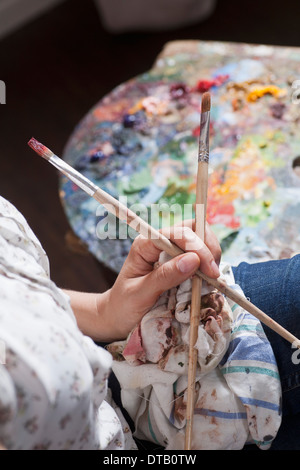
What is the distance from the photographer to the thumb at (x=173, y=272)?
0.67 meters

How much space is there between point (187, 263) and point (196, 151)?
Result: 468mm

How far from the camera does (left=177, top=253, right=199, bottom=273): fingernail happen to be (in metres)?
0.67

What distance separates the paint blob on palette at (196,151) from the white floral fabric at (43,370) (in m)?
0.42

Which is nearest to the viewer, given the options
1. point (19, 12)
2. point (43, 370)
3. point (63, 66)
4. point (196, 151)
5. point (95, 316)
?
point (43, 370)

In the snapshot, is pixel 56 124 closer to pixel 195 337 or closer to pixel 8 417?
pixel 195 337

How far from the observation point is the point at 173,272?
677mm

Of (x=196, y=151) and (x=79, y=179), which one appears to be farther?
(x=196, y=151)

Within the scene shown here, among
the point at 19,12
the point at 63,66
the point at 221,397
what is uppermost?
the point at 19,12

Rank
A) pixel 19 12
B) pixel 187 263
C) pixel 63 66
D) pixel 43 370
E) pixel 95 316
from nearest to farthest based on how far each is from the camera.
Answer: pixel 43 370 → pixel 187 263 → pixel 95 316 → pixel 63 66 → pixel 19 12

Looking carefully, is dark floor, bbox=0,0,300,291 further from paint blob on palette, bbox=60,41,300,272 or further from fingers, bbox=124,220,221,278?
fingers, bbox=124,220,221,278

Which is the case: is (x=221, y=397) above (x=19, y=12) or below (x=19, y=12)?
below

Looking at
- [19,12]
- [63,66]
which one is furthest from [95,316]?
[19,12]

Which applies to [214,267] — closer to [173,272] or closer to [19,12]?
[173,272]

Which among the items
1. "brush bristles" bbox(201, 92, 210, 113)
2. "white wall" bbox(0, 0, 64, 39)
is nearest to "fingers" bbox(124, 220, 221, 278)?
"brush bristles" bbox(201, 92, 210, 113)
